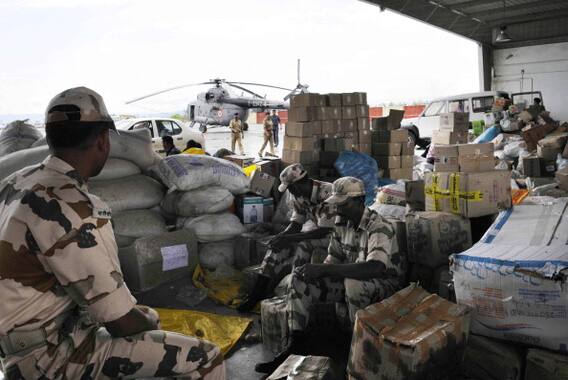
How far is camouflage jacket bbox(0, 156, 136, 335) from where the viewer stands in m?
1.47

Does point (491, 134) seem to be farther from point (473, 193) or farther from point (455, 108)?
point (473, 193)

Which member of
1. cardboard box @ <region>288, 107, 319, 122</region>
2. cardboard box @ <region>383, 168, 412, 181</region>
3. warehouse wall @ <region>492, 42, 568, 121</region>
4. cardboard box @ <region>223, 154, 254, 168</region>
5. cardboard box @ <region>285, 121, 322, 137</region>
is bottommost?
cardboard box @ <region>383, 168, 412, 181</region>

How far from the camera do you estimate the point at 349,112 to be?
7016 millimetres

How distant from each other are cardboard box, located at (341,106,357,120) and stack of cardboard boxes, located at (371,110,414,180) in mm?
481

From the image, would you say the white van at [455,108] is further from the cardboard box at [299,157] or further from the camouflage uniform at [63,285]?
the camouflage uniform at [63,285]

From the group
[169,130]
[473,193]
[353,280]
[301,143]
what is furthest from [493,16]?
[353,280]

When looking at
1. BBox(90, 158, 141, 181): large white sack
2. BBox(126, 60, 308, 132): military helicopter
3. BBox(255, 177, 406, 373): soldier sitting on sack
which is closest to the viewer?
BBox(255, 177, 406, 373): soldier sitting on sack

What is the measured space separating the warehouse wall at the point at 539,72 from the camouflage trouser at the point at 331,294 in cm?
1552

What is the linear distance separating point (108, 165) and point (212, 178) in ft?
2.99

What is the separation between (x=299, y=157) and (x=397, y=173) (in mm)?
1661

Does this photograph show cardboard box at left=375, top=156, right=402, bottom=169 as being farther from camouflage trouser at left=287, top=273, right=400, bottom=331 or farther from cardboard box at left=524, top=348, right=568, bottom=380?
cardboard box at left=524, top=348, right=568, bottom=380

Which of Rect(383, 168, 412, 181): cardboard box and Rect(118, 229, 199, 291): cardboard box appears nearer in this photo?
Rect(118, 229, 199, 291): cardboard box

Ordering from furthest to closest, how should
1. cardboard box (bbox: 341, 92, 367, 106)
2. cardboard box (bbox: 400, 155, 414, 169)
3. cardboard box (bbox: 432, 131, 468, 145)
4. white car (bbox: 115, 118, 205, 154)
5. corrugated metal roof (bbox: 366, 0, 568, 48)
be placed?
white car (bbox: 115, 118, 205, 154)
corrugated metal roof (bbox: 366, 0, 568, 48)
cardboard box (bbox: 432, 131, 468, 145)
cardboard box (bbox: 400, 155, 414, 169)
cardboard box (bbox: 341, 92, 367, 106)

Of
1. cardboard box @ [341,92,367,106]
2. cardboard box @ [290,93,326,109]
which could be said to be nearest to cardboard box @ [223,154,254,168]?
cardboard box @ [290,93,326,109]
